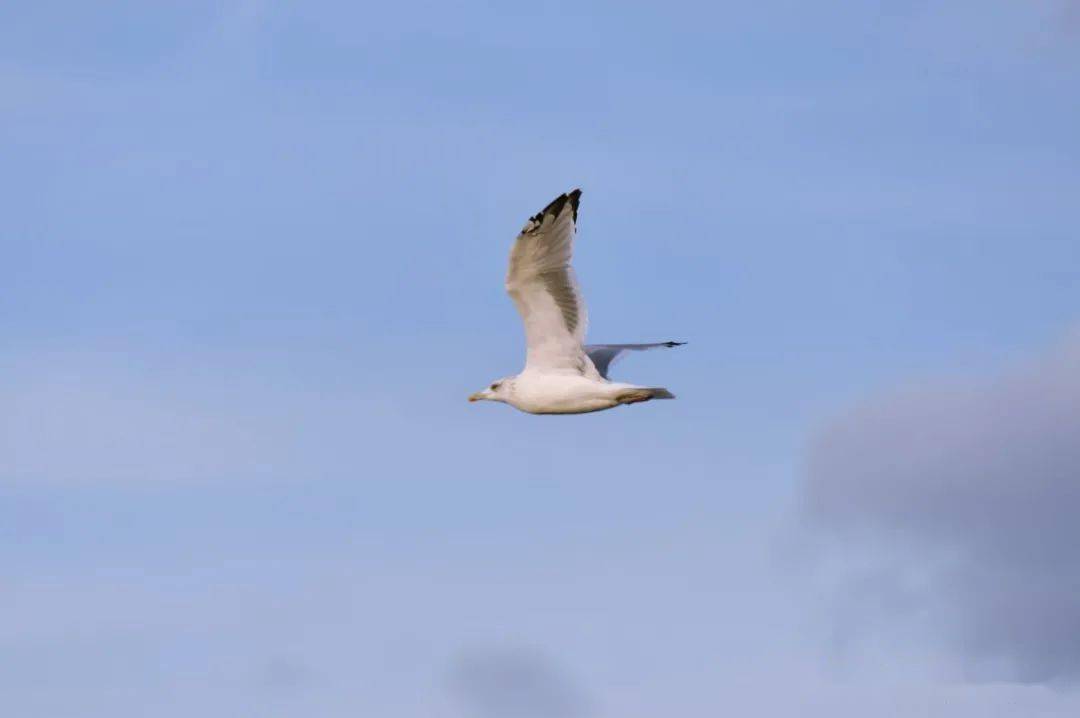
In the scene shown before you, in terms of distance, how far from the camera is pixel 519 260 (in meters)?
35.9

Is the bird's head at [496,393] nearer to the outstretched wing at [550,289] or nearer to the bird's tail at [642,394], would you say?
the outstretched wing at [550,289]

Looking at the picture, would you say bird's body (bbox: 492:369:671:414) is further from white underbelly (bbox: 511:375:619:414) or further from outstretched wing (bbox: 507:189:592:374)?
outstretched wing (bbox: 507:189:592:374)

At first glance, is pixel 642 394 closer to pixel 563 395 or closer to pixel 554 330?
pixel 563 395

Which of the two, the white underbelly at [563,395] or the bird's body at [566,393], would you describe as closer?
the bird's body at [566,393]

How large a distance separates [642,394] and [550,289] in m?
2.14

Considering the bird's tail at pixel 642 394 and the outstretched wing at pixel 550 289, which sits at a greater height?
the outstretched wing at pixel 550 289

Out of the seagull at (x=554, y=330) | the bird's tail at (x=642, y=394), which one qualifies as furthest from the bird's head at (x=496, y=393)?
the bird's tail at (x=642, y=394)

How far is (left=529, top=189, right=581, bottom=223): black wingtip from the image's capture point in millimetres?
35312

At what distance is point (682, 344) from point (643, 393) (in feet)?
13.9

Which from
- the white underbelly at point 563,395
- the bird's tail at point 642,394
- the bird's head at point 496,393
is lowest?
the bird's tail at point 642,394

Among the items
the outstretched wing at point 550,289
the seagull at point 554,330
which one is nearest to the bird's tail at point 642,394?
the seagull at point 554,330

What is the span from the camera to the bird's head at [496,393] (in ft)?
125

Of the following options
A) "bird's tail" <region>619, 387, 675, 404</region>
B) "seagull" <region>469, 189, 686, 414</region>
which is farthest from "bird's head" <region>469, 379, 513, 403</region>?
"bird's tail" <region>619, 387, 675, 404</region>

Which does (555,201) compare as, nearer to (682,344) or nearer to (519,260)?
(519,260)
